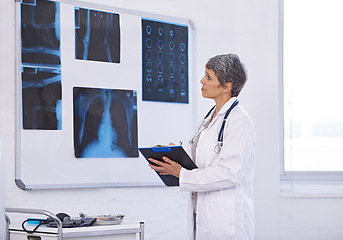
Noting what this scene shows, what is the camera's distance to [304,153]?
12.6 ft

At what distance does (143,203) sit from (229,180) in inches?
45.3

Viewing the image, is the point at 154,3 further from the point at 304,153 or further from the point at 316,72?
the point at 304,153

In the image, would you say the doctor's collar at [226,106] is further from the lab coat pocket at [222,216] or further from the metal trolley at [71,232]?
the metal trolley at [71,232]

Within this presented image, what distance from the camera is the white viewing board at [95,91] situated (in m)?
2.83

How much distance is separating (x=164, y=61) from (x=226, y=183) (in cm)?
139

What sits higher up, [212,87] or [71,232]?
[212,87]

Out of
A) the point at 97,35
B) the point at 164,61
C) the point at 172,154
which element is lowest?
the point at 172,154

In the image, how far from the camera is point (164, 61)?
3.44 m

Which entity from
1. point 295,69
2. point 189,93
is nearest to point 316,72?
point 295,69

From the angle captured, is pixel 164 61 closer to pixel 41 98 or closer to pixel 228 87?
pixel 41 98

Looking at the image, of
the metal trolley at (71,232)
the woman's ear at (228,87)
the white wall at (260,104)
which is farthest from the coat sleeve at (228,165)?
the white wall at (260,104)

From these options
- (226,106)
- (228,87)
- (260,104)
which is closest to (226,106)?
(226,106)

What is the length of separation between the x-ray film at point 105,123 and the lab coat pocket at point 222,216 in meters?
1.02

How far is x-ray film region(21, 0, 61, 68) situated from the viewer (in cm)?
283
